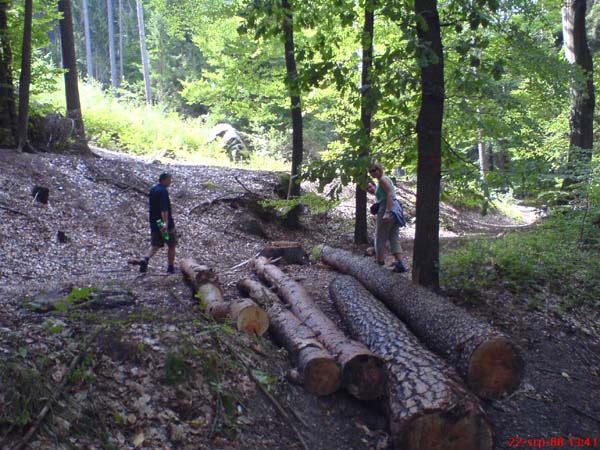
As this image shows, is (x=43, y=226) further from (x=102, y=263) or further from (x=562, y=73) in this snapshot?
(x=562, y=73)

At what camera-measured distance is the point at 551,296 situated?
22.0 feet

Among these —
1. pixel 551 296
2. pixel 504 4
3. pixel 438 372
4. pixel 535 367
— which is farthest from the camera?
pixel 551 296

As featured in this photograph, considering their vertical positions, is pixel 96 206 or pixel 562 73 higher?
pixel 562 73

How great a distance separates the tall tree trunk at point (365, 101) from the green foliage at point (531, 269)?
2.10 metres

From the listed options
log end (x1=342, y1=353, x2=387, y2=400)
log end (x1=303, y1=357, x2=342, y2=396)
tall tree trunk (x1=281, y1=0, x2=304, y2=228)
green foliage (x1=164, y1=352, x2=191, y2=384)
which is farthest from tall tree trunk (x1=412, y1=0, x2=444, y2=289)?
green foliage (x1=164, y1=352, x2=191, y2=384)

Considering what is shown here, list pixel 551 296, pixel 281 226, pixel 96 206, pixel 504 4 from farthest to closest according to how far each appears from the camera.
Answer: pixel 281 226 < pixel 96 206 < pixel 551 296 < pixel 504 4

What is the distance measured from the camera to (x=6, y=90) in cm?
1220

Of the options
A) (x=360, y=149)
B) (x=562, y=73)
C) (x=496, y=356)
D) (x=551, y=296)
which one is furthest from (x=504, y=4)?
(x=496, y=356)

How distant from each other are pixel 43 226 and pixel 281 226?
6192mm

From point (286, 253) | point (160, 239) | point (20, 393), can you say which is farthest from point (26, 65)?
point (20, 393)

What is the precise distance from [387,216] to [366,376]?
4096mm

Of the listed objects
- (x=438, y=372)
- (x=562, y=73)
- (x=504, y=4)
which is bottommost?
(x=438, y=372)

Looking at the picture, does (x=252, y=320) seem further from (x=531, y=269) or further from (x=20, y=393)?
(x=531, y=269)
